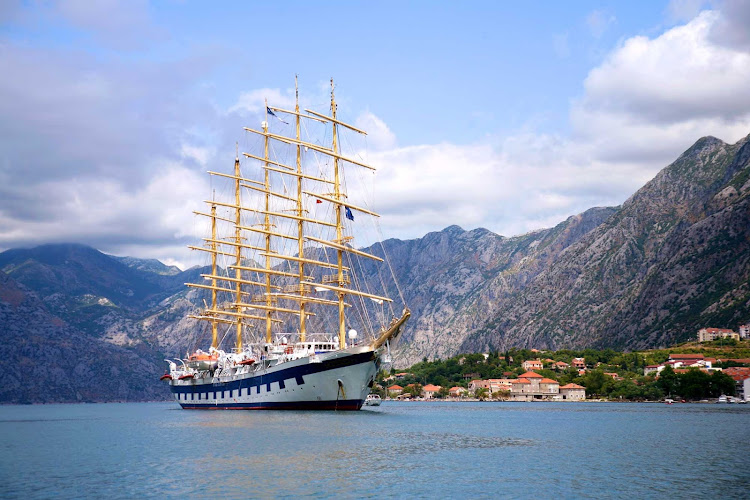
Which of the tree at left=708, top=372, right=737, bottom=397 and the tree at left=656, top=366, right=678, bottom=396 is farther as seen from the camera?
the tree at left=656, top=366, right=678, bottom=396

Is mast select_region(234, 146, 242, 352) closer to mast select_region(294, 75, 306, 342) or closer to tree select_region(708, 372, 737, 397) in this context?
mast select_region(294, 75, 306, 342)

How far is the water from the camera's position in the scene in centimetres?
3988

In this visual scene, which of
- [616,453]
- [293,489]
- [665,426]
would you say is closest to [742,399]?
[665,426]

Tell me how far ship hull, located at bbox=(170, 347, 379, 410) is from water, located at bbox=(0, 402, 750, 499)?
1241 cm

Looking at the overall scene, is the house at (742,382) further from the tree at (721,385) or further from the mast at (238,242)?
the mast at (238,242)

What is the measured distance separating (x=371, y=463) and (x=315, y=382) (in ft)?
155

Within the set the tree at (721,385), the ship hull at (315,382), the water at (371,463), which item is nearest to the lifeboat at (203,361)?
the ship hull at (315,382)

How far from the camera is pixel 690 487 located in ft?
134

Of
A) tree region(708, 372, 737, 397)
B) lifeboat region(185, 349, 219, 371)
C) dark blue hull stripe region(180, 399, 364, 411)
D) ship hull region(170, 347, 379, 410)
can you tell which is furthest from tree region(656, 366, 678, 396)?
lifeboat region(185, 349, 219, 371)

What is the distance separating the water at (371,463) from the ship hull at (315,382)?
488 inches

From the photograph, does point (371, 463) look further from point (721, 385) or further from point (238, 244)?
point (721, 385)

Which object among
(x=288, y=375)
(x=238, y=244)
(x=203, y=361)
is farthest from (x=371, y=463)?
(x=238, y=244)

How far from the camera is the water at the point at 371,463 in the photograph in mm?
39875

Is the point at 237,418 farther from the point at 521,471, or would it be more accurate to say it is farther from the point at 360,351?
the point at 521,471
